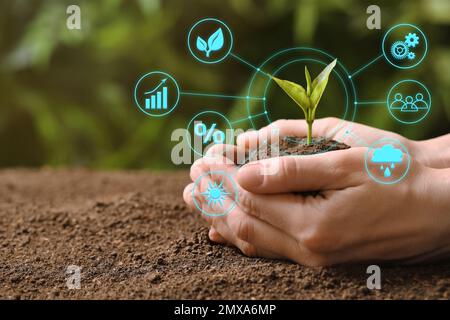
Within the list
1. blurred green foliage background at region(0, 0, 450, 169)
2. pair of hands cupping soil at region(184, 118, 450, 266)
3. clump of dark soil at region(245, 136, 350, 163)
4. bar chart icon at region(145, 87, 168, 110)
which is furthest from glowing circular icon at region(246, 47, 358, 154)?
pair of hands cupping soil at region(184, 118, 450, 266)

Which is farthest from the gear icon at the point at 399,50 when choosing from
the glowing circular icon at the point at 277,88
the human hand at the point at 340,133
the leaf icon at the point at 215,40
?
the glowing circular icon at the point at 277,88

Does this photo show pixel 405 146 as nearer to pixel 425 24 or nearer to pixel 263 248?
pixel 263 248

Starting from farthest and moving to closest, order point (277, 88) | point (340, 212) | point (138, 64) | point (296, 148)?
point (138, 64)
point (277, 88)
point (296, 148)
point (340, 212)

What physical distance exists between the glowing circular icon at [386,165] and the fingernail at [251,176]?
13 cm

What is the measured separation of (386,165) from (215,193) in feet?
0.74

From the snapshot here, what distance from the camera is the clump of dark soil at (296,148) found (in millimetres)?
792

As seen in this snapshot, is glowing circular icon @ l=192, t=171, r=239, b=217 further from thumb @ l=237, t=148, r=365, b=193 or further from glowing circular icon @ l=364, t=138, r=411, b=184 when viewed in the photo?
glowing circular icon @ l=364, t=138, r=411, b=184

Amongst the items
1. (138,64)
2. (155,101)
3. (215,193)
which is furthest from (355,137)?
(138,64)

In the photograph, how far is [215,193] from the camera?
0.82 meters

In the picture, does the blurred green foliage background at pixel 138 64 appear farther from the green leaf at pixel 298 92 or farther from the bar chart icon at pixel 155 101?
the green leaf at pixel 298 92

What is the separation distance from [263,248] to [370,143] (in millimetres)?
248

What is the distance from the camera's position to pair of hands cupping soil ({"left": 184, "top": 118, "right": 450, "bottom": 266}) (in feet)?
2.33

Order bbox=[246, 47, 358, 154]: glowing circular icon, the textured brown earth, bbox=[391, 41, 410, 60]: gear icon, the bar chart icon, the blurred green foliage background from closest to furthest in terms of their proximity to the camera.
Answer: the textured brown earth < bbox=[391, 41, 410, 60]: gear icon < the bar chart icon < bbox=[246, 47, 358, 154]: glowing circular icon < the blurred green foliage background

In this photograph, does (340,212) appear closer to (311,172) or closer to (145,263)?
(311,172)
